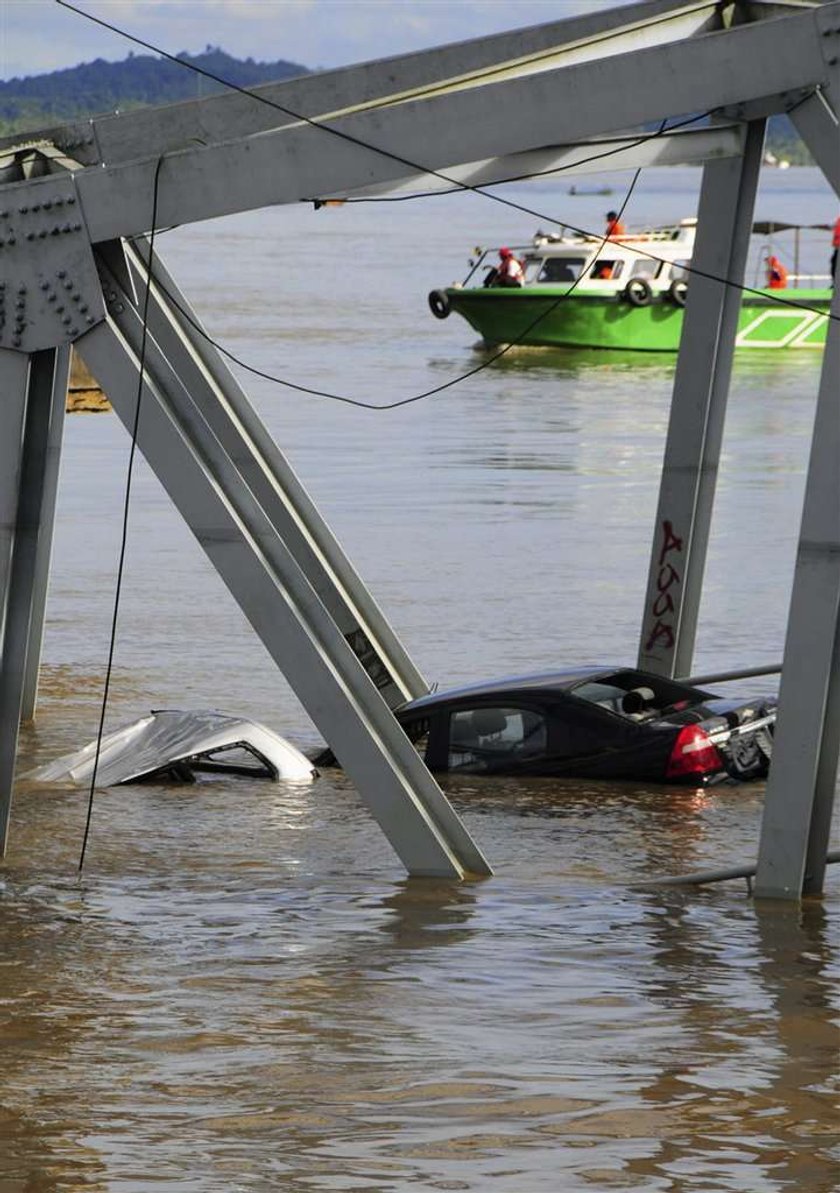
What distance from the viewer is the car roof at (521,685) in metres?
15.8

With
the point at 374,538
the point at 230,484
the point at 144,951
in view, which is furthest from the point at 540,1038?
the point at 374,538

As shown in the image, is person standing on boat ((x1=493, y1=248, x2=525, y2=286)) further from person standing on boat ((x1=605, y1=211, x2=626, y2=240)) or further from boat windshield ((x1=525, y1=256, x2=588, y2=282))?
person standing on boat ((x1=605, y1=211, x2=626, y2=240))

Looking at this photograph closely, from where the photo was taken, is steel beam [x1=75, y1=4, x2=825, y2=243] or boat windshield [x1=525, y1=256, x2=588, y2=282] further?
boat windshield [x1=525, y1=256, x2=588, y2=282]

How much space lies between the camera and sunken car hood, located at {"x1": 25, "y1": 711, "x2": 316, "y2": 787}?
644 inches

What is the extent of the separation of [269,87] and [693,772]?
5.36 m

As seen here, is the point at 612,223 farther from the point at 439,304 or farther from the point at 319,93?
the point at 439,304

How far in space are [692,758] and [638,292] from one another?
135 ft

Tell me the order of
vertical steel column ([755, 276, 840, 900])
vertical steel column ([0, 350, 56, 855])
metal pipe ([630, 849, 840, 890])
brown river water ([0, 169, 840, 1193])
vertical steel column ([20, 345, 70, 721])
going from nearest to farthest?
brown river water ([0, 169, 840, 1193])
vertical steel column ([755, 276, 840, 900])
metal pipe ([630, 849, 840, 890])
vertical steel column ([0, 350, 56, 855])
vertical steel column ([20, 345, 70, 721])

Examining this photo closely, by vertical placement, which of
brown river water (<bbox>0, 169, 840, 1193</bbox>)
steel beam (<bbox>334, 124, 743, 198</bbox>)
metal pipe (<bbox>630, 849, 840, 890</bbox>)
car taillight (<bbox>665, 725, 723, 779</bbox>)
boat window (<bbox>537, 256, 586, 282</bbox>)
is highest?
boat window (<bbox>537, 256, 586, 282</bbox>)

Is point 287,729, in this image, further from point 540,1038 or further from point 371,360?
point 371,360

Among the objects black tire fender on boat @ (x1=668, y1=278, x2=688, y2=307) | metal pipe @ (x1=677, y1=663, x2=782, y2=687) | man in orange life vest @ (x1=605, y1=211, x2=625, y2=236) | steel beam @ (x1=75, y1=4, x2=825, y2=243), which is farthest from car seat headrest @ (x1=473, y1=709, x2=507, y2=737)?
black tire fender on boat @ (x1=668, y1=278, x2=688, y2=307)

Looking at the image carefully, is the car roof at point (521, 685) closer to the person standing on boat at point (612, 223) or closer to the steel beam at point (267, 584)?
the steel beam at point (267, 584)

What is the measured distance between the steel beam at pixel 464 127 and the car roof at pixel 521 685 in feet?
16.2

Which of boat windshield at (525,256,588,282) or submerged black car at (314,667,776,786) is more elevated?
boat windshield at (525,256,588,282)
